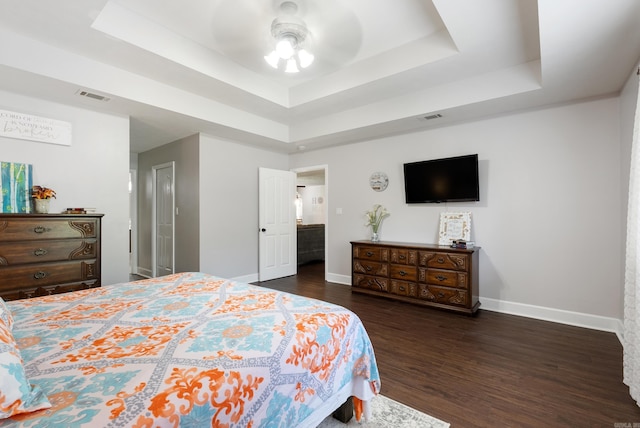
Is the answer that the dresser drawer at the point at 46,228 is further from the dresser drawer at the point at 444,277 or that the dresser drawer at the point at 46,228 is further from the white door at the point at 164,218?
the dresser drawer at the point at 444,277

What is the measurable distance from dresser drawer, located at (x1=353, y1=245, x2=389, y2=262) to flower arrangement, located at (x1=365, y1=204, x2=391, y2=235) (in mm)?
425

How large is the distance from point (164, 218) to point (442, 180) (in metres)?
4.67

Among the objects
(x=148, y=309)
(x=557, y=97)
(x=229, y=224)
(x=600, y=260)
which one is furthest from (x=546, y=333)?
(x=229, y=224)

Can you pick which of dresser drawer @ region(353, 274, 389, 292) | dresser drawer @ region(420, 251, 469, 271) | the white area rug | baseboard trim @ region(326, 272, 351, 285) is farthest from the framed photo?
the white area rug

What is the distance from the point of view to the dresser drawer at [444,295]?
3.53 m

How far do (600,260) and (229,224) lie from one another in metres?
4.73

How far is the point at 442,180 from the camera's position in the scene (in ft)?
13.2

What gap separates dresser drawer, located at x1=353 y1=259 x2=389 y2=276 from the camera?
4186mm

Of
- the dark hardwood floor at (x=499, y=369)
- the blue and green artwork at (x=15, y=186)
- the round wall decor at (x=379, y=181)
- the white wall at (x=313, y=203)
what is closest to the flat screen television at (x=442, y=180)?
the round wall decor at (x=379, y=181)

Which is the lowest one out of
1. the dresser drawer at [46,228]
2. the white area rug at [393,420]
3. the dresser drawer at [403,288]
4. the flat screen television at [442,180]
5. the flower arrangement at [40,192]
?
the white area rug at [393,420]

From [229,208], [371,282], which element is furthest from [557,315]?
[229,208]

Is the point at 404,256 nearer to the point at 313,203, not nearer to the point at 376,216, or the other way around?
the point at 376,216

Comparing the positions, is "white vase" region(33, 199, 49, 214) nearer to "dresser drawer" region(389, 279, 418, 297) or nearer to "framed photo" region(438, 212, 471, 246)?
"dresser drawer" region(389, 279, 418, 297)

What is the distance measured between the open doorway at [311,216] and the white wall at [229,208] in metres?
1.85
